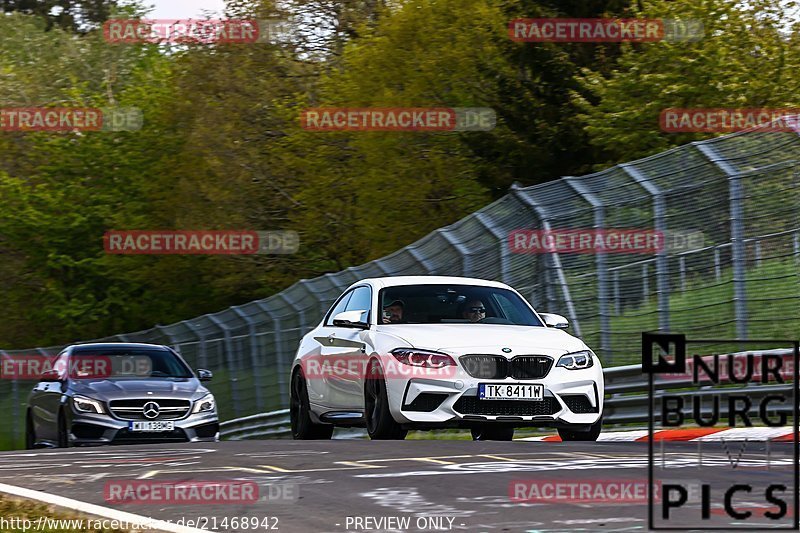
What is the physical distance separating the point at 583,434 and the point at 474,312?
1598 millimetres

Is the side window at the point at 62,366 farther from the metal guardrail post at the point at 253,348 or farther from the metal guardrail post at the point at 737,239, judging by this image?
the metal guardrail post at the point at 253,348

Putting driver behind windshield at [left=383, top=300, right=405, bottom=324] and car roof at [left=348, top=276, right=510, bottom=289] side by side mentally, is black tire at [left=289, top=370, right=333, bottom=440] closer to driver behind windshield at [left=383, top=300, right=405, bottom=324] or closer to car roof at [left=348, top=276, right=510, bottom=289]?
car roof at [left=348, top=276, right=510, bottom=289]

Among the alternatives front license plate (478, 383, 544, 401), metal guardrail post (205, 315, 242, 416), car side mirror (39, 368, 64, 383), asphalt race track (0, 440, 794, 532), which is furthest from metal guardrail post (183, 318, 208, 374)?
front license plate (478, 383, 544, 401)

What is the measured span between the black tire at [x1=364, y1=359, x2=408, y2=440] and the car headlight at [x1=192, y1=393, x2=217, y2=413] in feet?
14.4

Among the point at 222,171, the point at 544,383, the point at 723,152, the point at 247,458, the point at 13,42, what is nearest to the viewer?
the point at 247,458

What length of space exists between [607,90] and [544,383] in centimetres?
2521

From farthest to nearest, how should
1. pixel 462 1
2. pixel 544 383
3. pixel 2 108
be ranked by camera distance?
pixel 2 108, pixel 462 1, pixel 544 383

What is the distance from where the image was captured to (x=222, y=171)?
159 ft

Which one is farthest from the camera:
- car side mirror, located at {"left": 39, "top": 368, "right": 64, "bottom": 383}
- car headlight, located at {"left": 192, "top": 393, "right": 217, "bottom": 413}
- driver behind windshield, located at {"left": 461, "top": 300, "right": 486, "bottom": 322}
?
car side mirror, located at {"left": 39, "top": 368, "right": 64, "bottom": 383}

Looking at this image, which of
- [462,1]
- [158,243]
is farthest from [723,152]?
[158,243]

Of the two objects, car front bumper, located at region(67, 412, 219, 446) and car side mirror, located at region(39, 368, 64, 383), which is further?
car side mirror, located at region(39, 368, 64, 383)

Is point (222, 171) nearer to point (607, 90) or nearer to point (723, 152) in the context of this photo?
point (607, 90)

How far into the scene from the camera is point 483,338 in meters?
12.9

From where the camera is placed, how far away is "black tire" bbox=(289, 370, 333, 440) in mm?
15383
